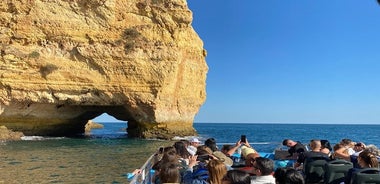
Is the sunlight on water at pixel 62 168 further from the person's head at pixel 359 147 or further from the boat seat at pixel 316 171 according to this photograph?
the boat seat at pixel 316 171

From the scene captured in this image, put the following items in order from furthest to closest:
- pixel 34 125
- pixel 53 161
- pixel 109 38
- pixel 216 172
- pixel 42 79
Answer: pixel 34 125
pixel 109 38
pixel 42 79
pixel 53 161
pixel 216 172

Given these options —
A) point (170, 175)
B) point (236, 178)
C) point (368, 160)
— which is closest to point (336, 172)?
point (368, 160)

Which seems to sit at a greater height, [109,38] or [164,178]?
[109,38]

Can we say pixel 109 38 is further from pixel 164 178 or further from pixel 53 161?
pixel 164 178

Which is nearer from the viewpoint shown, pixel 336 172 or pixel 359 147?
pixel 336 172

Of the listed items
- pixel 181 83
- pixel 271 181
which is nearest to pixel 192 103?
pixel 181 83

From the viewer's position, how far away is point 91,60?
3206 cm

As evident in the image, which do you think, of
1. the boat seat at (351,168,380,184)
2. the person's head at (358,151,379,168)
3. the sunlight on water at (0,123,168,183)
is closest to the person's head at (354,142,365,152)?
the person's head at (358,151,379,168)

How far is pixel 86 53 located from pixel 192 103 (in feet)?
42.6

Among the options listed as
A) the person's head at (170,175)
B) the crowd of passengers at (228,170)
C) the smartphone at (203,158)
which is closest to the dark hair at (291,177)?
the crowd of passengers at (228,170)

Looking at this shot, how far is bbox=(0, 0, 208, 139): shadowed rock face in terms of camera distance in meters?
30.6

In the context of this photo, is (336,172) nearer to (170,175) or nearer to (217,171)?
(217,171)

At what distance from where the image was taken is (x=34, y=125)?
1385 inches

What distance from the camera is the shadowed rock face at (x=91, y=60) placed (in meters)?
30.6
